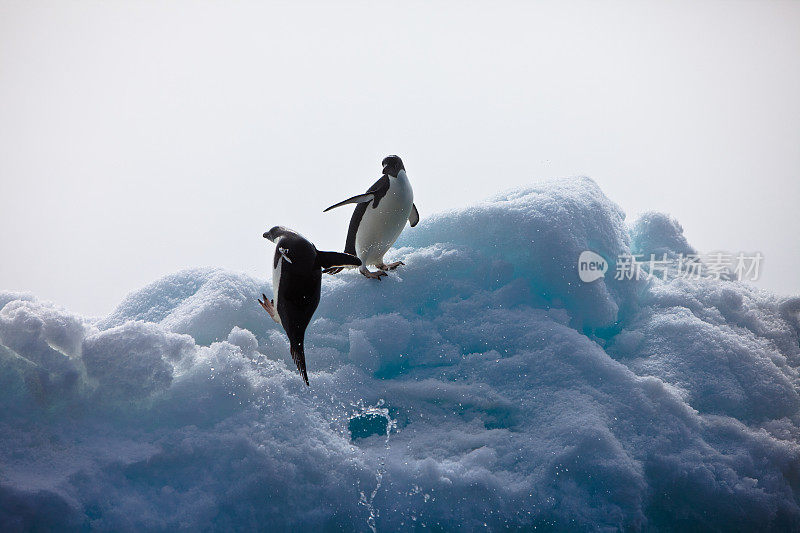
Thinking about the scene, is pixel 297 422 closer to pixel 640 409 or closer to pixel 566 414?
pixel 566 414

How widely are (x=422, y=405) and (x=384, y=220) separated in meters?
0.79

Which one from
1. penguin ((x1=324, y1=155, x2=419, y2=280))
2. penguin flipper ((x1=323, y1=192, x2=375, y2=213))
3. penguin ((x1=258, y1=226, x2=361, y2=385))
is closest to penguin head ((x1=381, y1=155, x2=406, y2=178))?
penguin ((x1=324, y1=155, x2=419, y2=280))

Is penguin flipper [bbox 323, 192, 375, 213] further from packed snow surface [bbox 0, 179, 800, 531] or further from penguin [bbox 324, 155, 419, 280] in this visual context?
packed snow surface [bbox 0, 179, 800, 531]

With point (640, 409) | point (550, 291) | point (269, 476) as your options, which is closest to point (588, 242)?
point (550, 291)

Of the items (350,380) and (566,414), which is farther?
(350,380)

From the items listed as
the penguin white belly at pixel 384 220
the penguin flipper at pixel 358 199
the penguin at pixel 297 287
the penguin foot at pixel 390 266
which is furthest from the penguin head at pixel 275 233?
the penguin foot at pixel 390 266

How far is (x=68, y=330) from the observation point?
173 cm

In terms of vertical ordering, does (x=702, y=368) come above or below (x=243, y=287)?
below

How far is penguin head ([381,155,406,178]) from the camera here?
7.91ft

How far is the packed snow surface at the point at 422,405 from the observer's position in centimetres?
155

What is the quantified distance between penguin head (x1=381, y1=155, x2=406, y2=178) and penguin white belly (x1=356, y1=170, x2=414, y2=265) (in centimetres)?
2

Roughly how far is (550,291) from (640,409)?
0.65 meters

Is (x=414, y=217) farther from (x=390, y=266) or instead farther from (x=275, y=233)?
(x=275, y=233)

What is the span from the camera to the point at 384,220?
7.64 feet
